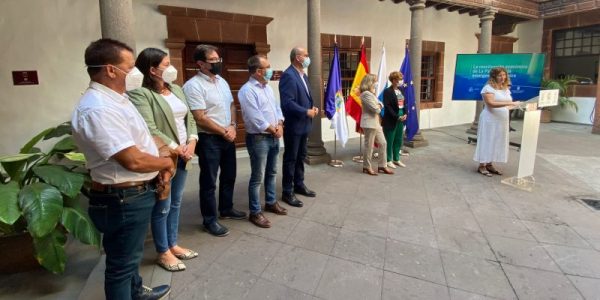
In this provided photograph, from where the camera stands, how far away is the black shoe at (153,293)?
221 cm

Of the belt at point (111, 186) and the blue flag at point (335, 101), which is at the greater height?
the blue flag at point (335, 101)

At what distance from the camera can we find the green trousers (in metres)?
5.44

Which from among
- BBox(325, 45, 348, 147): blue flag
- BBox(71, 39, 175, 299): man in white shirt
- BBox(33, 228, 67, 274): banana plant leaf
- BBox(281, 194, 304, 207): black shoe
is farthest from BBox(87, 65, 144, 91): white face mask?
BBox(325, 45, 348, 147): blue flag

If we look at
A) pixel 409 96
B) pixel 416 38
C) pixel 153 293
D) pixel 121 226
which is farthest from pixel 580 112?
pixel 121 226

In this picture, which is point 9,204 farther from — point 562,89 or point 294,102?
point 562,89

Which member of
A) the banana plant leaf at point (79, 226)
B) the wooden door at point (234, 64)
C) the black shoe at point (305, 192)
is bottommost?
the black shoe at point (305, 192)

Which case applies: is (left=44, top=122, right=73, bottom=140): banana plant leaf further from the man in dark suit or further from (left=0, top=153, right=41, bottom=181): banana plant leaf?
the man in dark suit

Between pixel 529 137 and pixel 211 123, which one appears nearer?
pixel 211 123

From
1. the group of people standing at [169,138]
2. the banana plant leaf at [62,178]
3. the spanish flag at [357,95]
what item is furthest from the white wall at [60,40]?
the banana plant leaf at [62,178]

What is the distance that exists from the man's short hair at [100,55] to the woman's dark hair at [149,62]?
650 mm

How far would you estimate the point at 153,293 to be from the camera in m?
2.27

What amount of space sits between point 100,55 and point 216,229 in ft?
6.31

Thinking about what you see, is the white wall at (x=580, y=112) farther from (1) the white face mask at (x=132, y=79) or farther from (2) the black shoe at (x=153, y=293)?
(1) the white face mask at (x=132, y=79)

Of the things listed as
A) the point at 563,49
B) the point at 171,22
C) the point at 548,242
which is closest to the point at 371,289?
the point at 548,242
